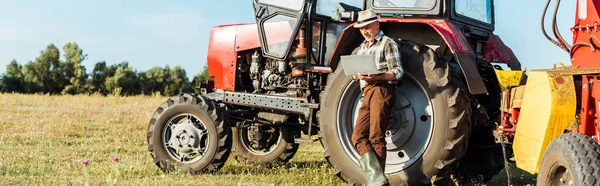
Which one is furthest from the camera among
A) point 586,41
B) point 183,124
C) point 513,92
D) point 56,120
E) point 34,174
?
point 56,120

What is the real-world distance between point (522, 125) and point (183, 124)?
388 cm

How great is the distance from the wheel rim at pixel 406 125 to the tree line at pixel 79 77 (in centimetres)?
4135

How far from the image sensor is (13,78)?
49.4 meters

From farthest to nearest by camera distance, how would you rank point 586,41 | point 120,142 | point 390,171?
1. point 120,142
2. point 390,171
3. point 586,41

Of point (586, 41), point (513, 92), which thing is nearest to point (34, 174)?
point (513, 92)

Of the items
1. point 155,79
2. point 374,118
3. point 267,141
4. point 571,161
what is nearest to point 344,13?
point 374,118

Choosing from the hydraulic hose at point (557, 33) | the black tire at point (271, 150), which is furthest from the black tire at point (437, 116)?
the black tire at point (271, 150)

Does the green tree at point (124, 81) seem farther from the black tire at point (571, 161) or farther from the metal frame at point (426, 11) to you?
the black tire at point (571, 161)

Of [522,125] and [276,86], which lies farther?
[276,86]

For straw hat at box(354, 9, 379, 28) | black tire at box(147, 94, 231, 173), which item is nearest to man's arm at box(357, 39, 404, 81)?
straw hat at box(354, 9, 379, 28)

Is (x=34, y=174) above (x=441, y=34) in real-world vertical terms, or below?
below

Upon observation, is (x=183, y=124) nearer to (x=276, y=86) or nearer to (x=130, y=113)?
(x=276, y=86)

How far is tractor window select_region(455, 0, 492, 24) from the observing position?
6.68 metres

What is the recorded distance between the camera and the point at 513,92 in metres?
5.65
